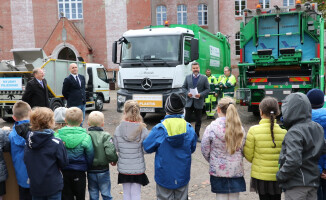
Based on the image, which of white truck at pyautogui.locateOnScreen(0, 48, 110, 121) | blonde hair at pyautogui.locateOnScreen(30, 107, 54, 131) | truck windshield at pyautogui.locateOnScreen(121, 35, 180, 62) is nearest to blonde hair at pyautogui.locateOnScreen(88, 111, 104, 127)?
blonde hair at pyautogui.locateOnScreen(30, 107, 54, 131)

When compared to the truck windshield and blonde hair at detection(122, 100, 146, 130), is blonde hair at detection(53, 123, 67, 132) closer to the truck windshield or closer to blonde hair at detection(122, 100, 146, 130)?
blonde hair at detection(122, 100, 146, 130)

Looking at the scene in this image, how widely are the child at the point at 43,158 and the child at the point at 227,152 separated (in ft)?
5.11

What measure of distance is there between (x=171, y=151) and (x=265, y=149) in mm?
982

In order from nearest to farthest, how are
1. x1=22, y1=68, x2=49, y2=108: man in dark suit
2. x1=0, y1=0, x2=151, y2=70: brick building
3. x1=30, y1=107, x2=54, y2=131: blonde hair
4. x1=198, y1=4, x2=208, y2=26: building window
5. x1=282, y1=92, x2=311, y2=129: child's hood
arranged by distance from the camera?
x1=282, y1=92, x2=311, y2=129: child's hood
x1=30, y1=107, x2=54, y2=131: blonde hair
x1=22, y1=68, x2=49, y2=108: man in dark suit
x1=0, y1=0, x2=151, y2=70: brick building
x1=198, y1=4, x2=208, y2=26: building window

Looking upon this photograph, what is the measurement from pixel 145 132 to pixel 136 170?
0.45m

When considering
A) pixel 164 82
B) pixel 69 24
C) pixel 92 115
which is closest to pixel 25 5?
pixel 69 24

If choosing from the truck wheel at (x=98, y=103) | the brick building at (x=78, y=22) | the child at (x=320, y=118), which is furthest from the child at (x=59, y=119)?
the brick building at (x=78, y=22)

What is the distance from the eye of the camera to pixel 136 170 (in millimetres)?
3967

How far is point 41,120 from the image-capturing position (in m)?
3.57

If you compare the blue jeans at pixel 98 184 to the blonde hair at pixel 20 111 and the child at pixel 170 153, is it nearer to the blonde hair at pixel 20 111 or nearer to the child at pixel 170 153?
the child at pixel 170 153

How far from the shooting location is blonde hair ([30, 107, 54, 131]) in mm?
3572

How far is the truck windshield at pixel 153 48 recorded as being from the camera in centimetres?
1068

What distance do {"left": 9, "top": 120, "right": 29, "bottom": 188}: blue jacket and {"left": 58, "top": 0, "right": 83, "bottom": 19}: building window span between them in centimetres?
3193

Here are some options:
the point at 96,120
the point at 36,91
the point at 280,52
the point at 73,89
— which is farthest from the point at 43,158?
the point at 280,52
